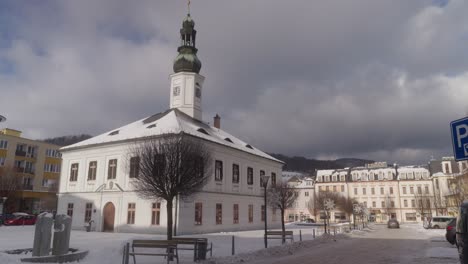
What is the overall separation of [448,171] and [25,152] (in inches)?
3004

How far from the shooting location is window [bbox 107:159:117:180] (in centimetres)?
3231

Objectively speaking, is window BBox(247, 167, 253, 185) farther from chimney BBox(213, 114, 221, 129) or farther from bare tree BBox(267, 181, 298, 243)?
chimney BBox(213, 114, 221, 129)

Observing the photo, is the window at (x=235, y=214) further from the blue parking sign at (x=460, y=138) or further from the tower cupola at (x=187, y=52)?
the blue parking sign at (x=460, y=138)

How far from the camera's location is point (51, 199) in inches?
2388

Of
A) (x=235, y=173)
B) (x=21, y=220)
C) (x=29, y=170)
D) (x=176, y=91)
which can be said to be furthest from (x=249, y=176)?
(x=29, y=170)

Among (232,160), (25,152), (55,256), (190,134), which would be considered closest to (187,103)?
(232,160)

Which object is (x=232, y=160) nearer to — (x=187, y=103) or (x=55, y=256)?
(x=187, y=103)

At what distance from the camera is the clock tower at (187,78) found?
3975 centimetres

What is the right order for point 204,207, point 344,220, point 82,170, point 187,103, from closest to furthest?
point 204,207, point 82,170, point 187,103, point 344,220

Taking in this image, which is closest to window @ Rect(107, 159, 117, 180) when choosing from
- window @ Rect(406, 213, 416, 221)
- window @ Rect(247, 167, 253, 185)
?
window @ Rect(247, 167, 253, 185)

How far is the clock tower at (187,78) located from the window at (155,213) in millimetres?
13127

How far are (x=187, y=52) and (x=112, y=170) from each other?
16.0 metres

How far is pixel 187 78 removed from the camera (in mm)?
39875

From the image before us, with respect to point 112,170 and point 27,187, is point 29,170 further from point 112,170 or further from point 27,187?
point 112,170
